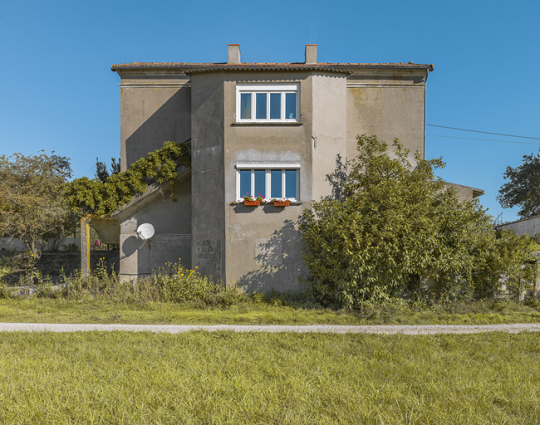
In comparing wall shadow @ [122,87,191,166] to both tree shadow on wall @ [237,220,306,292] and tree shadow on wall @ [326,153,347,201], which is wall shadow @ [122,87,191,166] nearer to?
tree shadow on wall @ [237,220,306,292]

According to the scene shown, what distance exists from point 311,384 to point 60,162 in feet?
101

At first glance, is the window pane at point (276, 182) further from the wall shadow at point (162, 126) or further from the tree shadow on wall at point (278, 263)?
the wall shadow at point (162, 126)

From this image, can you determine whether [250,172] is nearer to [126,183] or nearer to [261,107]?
[261,107]

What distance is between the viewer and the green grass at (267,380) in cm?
438

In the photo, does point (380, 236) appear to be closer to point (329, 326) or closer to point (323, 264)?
point (323, 264)

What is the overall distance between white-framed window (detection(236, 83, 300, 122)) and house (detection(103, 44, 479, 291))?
4cm

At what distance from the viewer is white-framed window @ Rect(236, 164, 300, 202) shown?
44.1 feet

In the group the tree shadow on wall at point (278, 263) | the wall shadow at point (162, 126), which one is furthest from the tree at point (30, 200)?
the tree shadow on wall at point (278, 263)

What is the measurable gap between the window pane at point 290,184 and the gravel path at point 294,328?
17.3ft

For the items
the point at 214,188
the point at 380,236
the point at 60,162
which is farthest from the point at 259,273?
the point at 60,162

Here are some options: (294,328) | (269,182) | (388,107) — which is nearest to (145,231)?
(269,182)

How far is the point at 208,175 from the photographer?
13.7 m

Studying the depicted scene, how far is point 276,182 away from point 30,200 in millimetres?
13460

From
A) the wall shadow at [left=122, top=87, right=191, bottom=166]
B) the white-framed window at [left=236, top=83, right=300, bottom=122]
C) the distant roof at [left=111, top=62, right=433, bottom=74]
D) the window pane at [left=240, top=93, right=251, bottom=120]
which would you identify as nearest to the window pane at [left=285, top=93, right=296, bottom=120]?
the white-framed window at [left=236, top=83, right=300, bottom=122]
